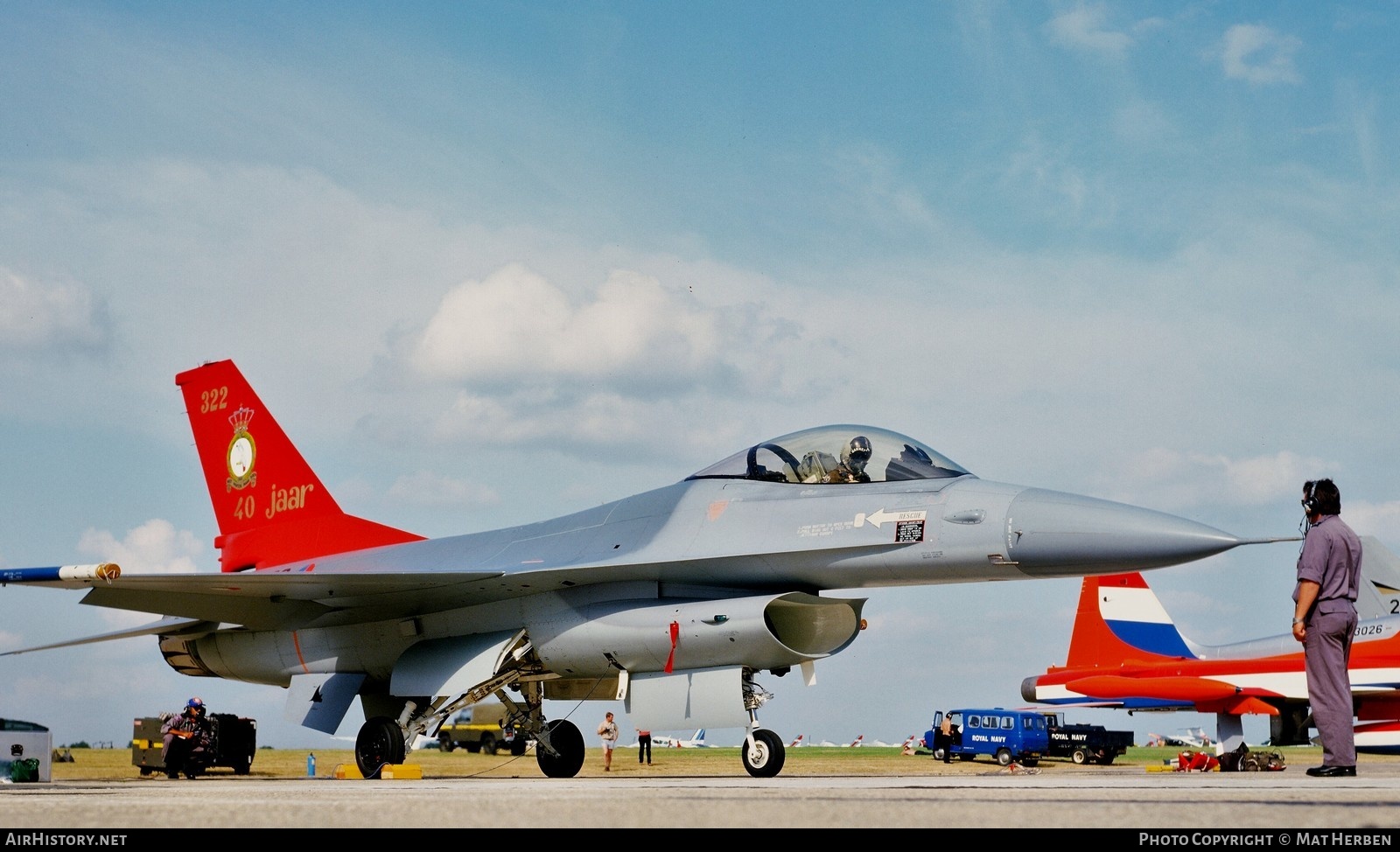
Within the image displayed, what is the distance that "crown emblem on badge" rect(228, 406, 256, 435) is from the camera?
1581 centimetres

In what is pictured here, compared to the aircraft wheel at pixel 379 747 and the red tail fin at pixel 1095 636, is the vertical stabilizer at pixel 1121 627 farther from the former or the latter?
the aircraft wheel at pixel 379 747

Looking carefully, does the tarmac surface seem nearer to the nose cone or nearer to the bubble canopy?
the nose cone

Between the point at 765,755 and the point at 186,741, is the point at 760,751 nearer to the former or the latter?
the point at 765,755

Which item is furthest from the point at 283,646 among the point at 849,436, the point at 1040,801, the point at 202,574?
the point at 1040,801

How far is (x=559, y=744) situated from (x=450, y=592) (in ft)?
7.59

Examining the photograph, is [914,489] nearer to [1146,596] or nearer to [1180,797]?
[1180,797]

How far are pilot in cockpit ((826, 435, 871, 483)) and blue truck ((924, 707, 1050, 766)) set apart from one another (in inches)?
775

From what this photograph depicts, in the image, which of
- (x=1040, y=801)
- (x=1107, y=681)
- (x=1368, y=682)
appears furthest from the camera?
(x=1107, y=681)

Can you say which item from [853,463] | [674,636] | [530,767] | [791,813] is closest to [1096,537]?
[853,463]

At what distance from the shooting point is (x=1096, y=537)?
30.2 ft

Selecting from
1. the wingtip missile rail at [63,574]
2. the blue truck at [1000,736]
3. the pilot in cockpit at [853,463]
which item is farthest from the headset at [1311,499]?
the blue truck at [1000,736]

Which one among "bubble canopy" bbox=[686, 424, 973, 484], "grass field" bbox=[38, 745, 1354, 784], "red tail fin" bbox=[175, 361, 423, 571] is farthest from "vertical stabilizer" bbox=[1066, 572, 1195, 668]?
"bubble canopy" bbox=[686, 424, 973, 484]

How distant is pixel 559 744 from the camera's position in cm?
1327

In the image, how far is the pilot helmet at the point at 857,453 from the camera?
10594mm
